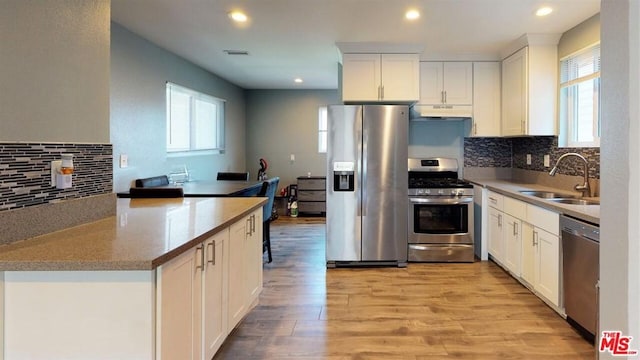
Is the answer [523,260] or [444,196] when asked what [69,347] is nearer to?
[523,260]

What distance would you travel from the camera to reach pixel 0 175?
1.58 meters

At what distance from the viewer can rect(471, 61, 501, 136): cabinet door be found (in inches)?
195

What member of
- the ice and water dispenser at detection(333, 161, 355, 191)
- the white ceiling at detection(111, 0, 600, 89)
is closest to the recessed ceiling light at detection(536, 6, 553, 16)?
the white ceiling at detection(111, 0, 600, 89)

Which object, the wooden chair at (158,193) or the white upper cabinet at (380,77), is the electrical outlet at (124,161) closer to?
the wooden chair at (158,193)

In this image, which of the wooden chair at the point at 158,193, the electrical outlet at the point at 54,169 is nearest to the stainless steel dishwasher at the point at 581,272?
the wooden chair at the point at 158,193

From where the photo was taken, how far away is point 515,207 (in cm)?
373

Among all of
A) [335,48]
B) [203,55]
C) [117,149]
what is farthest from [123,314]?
[203,55]

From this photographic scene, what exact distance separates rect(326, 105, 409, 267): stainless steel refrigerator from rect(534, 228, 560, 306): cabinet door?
1.46 metres

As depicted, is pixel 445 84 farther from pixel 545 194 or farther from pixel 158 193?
pixel 158 193

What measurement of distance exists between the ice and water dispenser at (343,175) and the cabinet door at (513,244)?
4.98ft

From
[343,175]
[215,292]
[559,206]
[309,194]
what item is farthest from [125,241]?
[309,194]

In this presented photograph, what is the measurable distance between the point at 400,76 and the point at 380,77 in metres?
0.22

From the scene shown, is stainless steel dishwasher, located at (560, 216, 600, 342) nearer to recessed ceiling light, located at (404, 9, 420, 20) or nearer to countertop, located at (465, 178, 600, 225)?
countertop, located at (465, 178, 600, 225)

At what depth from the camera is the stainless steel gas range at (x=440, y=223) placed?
4570 millimetres
